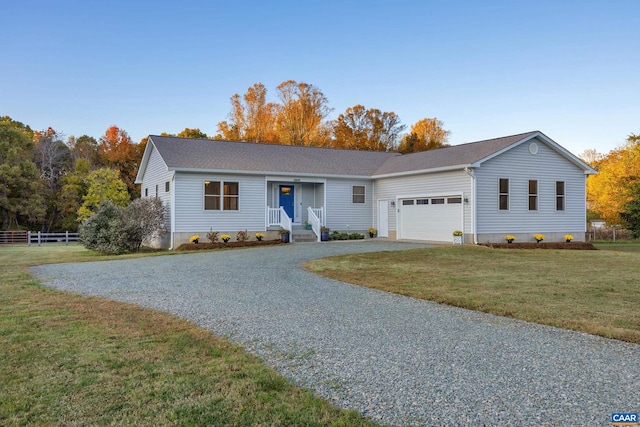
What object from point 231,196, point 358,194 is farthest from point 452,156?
point 231,196

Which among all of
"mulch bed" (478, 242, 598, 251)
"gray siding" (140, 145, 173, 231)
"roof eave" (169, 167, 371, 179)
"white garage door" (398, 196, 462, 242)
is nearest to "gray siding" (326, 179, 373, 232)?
"roof eave" (169, 167, 371, 179)

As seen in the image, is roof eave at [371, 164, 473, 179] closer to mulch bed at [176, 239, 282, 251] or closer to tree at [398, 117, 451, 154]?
mulch bed at [176, 239, 282, 251]

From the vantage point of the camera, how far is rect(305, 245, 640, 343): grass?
20.9 feet

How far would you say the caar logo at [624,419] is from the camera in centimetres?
312

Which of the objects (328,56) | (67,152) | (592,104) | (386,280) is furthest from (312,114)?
(386,280)

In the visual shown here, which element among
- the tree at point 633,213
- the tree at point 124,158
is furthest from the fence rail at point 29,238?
the tree at point 633,213

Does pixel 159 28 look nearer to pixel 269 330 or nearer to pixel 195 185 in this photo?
pixel 195 185

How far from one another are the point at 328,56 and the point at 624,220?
20.1 m

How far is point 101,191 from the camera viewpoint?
34219 millimetres

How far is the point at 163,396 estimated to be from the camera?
11.6 ft

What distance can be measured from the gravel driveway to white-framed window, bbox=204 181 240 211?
11.0 m

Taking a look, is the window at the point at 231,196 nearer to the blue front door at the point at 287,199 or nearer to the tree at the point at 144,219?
the blue front door at the point at 287,199

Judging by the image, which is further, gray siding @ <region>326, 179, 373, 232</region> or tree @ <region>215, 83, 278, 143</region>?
tree @ <region>215, 83, 278, 143</region>

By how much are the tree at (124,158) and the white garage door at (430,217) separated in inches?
1059
